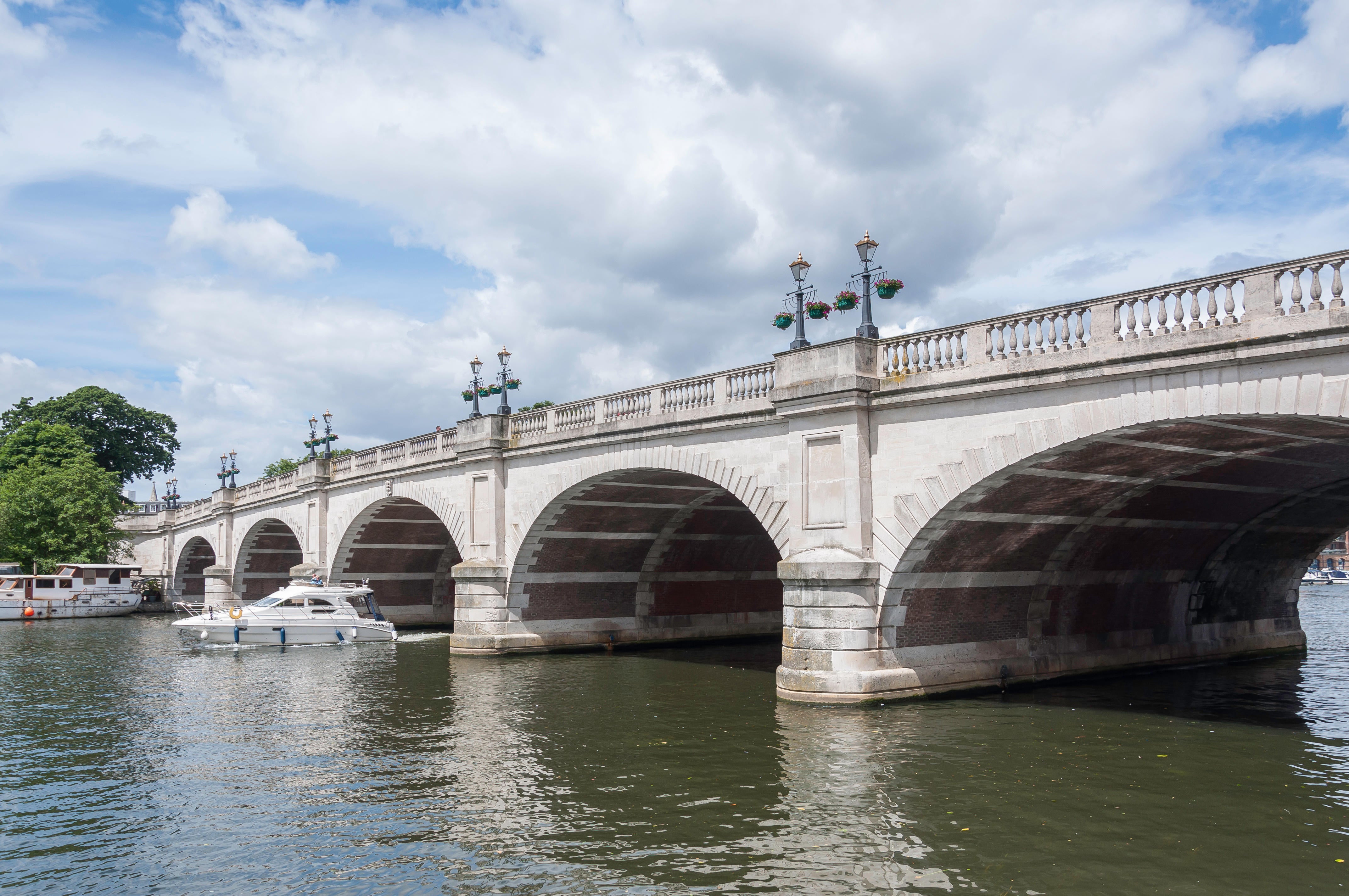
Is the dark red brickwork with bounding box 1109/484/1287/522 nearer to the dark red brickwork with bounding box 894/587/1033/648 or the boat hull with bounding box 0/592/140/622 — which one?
the dark red brickwork with bounding box 894/587/1033/648

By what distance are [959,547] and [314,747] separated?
12441mm

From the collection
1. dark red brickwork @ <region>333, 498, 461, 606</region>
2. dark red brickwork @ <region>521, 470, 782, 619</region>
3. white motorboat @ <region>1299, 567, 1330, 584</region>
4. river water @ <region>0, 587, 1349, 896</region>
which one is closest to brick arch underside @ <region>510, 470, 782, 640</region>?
dark red brickwork @ <region>521, 470, 782, 619</region>

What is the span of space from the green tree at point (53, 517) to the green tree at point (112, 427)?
33.5 feet

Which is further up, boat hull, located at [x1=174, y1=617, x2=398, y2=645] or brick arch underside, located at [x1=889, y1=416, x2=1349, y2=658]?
brick arch underside, located at [x1=889, y1=416, x2=1349, y2=658]

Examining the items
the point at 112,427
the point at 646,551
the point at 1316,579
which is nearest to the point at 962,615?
the point at 646,551

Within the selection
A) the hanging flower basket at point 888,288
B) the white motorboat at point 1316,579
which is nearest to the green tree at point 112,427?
the hanging flower basket at point 888,288

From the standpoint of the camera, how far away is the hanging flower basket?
20562 millimetres

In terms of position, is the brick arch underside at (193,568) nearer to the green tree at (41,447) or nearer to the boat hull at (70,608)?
the boat hull at (70,608)

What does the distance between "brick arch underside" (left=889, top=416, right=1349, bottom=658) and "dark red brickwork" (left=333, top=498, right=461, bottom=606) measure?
24580 mm

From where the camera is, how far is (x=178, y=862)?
11.1 meters

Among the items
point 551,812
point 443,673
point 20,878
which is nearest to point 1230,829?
point 551,812

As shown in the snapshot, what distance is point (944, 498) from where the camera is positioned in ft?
60.5

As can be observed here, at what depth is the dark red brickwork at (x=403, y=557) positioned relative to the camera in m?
42.6

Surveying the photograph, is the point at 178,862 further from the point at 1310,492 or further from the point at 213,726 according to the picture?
the point at 1310,492
